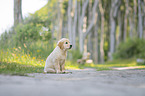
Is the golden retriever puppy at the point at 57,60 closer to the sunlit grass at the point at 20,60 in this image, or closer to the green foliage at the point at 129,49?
the sunlit grass at the point at 20,60

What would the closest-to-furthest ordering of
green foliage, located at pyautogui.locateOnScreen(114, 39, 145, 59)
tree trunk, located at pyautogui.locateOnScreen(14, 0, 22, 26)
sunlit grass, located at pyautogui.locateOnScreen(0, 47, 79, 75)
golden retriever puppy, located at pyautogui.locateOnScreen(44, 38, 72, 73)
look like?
golden retriever puppy, located at pyautogui.locateOnScreen(44, 38, 72, 73)
sunlit grass, located at pyautogui.locateOnScreen(0, 47, 79, 75)
tree trunk, located at pyautogui.locateOnScreen(14, 0, 22, 26)
green foliage, located at pyautogui.locateOnScreen(114, 39, 145, 59)

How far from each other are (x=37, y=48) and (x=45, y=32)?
2.95m

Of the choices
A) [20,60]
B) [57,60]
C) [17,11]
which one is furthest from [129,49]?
[57,60]

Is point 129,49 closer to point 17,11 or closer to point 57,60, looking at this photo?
point 17,11

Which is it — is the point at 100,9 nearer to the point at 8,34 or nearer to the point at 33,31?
the point at 33,31

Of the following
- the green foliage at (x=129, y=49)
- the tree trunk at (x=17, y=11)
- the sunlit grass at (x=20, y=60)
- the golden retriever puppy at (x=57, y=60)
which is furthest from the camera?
the green foliage at (x=129, y=49)

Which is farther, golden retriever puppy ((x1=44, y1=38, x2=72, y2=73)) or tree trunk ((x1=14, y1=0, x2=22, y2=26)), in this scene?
tree trunk ((x1=14, y1=0, x2=22, y2=26))

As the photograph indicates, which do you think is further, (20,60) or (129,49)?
(129,49)

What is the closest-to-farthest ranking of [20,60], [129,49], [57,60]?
[57,60], [20,60], [129,49]

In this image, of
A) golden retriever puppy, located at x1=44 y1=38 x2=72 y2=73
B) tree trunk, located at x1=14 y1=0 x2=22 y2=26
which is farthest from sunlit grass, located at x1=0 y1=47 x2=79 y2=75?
tree trunk, located at x1=14 y1=0 x2=22 y2=26

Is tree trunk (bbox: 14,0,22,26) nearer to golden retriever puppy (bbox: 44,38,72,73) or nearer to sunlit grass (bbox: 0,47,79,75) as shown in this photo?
sunlit grass (bbox: 0,47,79,75)

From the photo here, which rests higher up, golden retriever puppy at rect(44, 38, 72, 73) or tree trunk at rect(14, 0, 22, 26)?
tree trunk at rect(14, 0, 22, 26)

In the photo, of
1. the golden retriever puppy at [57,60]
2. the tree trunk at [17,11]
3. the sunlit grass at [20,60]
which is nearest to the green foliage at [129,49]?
the tree trunk at [17,11]

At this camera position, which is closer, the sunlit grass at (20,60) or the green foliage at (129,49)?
the sunlit grass at (20,60)
